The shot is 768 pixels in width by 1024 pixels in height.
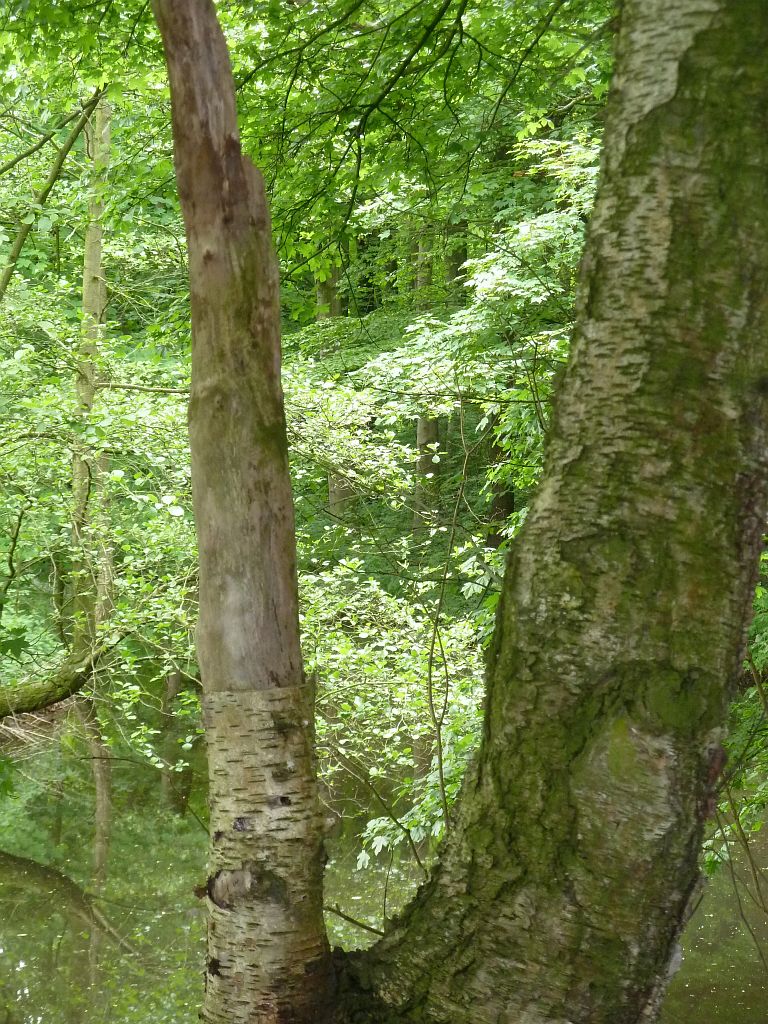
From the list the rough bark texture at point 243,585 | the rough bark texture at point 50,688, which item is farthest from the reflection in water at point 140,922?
the rough bark texture at point 243,585

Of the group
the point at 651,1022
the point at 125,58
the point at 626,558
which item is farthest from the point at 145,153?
the point at 651,1022

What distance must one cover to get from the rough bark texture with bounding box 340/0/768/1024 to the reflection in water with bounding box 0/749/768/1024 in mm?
3583

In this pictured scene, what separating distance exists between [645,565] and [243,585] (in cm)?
77

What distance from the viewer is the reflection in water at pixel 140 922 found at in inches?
261

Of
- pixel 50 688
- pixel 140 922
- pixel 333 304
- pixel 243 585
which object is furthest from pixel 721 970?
pixel 333 304

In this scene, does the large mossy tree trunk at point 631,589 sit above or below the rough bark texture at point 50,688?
above

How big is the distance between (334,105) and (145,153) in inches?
61.1

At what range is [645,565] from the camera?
1.64 m

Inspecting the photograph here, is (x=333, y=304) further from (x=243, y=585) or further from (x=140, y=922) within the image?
(x=243, y=585)

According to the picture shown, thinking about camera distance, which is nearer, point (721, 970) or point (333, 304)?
point (721, 970)

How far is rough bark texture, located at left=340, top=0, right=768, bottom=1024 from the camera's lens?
1.64 metres

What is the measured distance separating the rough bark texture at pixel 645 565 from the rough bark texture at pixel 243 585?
39 centimetres

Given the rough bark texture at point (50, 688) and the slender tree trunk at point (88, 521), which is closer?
the slender tree trunk at point (88, 521)

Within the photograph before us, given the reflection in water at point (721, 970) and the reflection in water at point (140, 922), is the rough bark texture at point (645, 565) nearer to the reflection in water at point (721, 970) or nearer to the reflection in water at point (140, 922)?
the reflection in water at point (140, 922)
